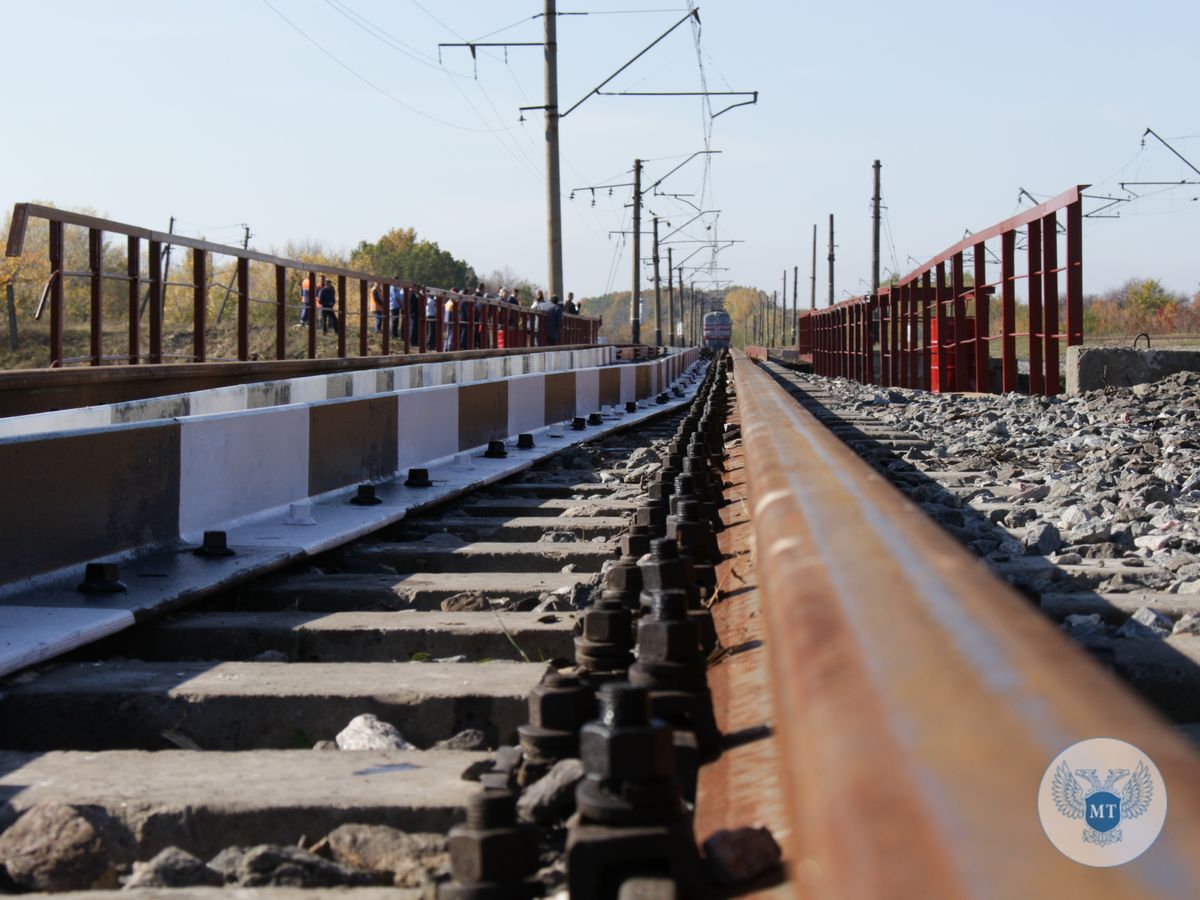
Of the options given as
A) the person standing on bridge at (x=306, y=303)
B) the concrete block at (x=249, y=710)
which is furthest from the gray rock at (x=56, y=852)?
the person standing on bridge at (x=306, y=303)

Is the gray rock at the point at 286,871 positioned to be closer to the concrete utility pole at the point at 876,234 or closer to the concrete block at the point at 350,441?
the concrete block at the point at 350,441

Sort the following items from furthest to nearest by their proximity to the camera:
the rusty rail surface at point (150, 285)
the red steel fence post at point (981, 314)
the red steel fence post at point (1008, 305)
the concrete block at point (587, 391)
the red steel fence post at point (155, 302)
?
1. the red steel fence post at point (981, 314)
2. the concrete block at point (587, 391)
3. the red steel fence post at point (1008, 305)
4. the red steel fence post at point (155, 302)
5. the rusty rail surface at point (150, 285)

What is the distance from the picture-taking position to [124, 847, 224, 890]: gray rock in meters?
1.91

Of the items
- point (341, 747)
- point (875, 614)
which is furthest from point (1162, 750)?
point (341, 747)

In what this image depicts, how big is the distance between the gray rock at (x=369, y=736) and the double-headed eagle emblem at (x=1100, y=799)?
5.68 feet

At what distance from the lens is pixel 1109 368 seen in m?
12.5

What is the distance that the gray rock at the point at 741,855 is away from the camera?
1377 millimetres

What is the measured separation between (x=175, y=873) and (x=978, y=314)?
15.2 metres

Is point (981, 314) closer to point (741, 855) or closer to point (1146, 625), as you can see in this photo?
point (1146, 625)

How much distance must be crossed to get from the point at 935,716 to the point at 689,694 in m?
1.22

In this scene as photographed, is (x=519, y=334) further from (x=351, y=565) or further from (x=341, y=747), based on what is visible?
(x=341, y=747)

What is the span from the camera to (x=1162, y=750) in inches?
29.3

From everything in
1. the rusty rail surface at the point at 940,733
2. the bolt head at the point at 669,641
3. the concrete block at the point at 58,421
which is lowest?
the bolt head at the point at 669,641

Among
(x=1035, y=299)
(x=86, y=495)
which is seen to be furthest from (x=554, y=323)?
→ (x=86, y=495)
